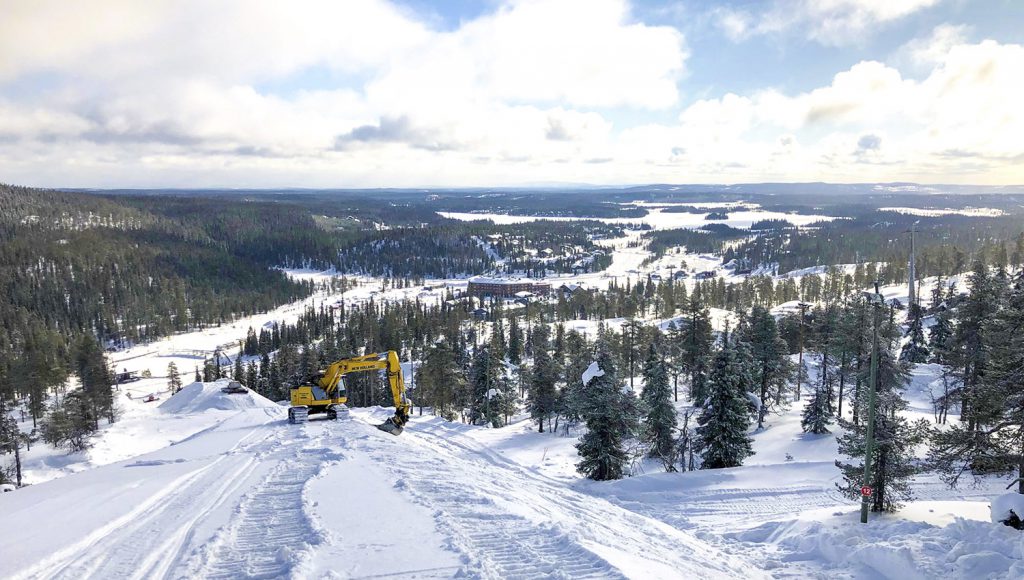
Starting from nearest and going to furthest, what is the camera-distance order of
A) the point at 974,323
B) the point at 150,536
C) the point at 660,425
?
the point at 150,536 → the point at 974,323 → the point at 660,425

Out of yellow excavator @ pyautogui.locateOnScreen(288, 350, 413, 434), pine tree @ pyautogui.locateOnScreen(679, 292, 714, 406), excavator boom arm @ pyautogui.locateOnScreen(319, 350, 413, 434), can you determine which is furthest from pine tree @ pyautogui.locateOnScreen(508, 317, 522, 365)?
excavator boom arm @ pyautogui.locateOnScreen(319, 350, 413, 434)

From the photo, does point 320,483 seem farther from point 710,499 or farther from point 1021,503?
point 1021,503

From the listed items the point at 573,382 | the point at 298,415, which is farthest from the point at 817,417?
the point at 298,415

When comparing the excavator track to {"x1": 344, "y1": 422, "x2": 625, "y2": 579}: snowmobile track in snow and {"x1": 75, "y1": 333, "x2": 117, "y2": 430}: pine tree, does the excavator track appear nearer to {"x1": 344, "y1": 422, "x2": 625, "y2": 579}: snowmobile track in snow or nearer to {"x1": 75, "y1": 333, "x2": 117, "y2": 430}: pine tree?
{"x1": 344, "y1": 422, "x2": 625, "y2": 579}: snowmobile track in snow

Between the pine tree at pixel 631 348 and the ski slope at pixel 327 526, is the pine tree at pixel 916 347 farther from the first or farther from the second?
the ski slope at pixel 327 526

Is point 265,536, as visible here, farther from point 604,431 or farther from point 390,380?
point 604,431
